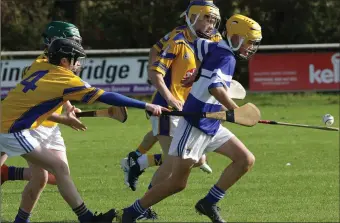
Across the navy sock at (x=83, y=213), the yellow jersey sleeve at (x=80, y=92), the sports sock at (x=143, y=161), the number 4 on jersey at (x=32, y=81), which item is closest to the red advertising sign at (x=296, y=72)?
the sports sock at (x=143, y=161)

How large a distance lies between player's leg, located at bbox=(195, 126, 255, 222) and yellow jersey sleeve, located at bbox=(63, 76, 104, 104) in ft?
4.63

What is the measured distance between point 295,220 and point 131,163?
240 centimetres

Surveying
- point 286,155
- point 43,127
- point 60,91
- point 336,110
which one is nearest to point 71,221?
point 43,127

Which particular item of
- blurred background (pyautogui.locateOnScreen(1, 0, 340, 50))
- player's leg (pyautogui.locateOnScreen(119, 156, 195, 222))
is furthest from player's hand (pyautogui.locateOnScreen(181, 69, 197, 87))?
blurred background (pyautogui.locateOnScreen(1, 0, 340, 50))

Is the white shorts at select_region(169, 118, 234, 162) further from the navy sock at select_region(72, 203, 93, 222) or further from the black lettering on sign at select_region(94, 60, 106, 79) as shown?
the black lettering on sign at select_region(94, 60, 106, 79)

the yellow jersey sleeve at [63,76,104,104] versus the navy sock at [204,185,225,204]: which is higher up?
the yellow jersey sleeve at [63,76,104,104]

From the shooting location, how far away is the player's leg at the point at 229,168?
8.53m

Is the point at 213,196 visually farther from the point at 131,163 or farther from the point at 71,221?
the point at 131,163

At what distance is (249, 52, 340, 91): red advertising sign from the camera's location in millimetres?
25266

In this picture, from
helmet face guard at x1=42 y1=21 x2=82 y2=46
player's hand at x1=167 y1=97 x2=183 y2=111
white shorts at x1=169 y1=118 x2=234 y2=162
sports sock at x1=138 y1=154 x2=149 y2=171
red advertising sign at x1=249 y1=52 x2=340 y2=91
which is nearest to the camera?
white shorts at x1=169 y1=118 x2=234 y2=162

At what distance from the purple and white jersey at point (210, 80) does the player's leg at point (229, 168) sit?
0.36m

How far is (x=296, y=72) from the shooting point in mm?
25328

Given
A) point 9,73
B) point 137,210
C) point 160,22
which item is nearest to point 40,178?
point 137,210

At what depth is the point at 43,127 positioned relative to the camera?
8125mm
